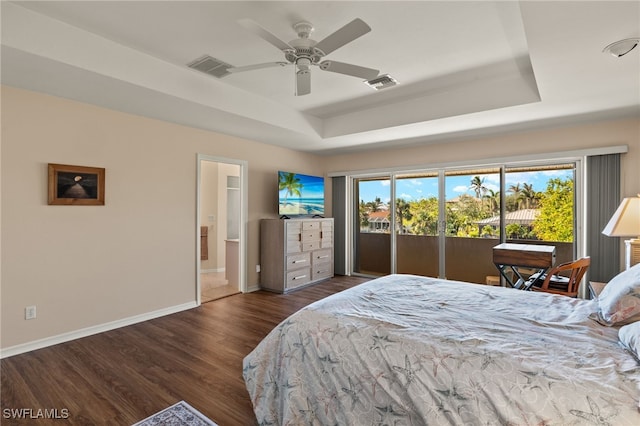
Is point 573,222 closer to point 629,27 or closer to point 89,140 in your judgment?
point 629,27

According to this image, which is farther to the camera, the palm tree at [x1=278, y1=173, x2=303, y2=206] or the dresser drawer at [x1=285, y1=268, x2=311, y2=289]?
the palm tree at [x1=278, y1=173, x2=303, y2=206]

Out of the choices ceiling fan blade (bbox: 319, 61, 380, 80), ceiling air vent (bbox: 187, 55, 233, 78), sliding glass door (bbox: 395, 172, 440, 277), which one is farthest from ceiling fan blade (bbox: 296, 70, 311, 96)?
sliding glass door (bbox: 395, 172, 440, 277)

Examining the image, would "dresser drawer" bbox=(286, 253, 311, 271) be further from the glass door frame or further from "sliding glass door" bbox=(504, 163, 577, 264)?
"sliding glass door" bbox=(504, 163, 577, 264)

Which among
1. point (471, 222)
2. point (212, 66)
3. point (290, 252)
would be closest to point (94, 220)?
point (212, 66)

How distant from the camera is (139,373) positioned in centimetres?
250

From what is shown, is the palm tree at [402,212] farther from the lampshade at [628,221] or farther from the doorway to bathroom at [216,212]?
the doorway to bathroom at [216,212]

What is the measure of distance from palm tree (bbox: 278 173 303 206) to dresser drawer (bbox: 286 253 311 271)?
2.95ft

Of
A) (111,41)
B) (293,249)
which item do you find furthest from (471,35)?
(293,249)

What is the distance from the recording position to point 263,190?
5.28 metres

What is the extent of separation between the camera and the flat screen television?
5.27 metres

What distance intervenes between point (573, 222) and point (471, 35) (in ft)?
10.5

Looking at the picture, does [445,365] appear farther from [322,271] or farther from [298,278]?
[322,271]

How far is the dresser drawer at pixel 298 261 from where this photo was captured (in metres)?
5.00

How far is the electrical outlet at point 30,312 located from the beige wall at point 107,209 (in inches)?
1.4
